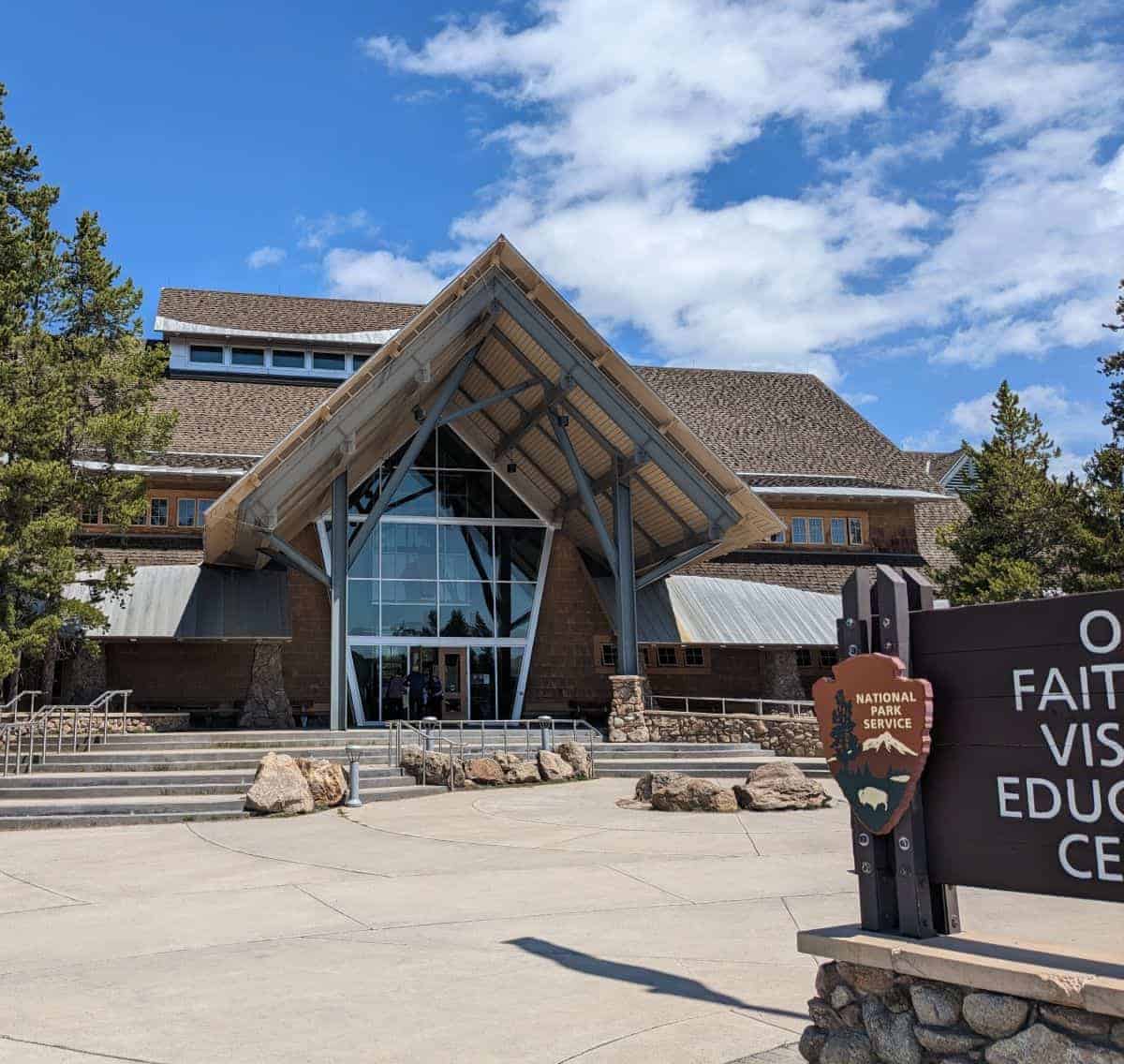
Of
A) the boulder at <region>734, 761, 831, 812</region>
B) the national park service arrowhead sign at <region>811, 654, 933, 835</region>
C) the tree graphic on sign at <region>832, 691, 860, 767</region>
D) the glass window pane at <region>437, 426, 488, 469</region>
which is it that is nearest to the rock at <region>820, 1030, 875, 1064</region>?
the national park service arrowhead sign at <region>811, 654, 933, 835</region>

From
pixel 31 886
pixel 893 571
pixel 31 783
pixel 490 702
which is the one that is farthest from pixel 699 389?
pixel 893 571

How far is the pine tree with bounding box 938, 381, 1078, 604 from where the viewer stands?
26922 mm

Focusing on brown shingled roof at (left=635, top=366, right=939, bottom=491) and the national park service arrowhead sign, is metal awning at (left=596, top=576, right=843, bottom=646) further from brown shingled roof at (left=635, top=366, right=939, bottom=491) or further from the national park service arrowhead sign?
the national park service arrowhead sign

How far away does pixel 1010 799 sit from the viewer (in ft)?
15.1

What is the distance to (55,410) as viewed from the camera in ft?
68.0

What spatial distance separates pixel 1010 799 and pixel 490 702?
24.6m

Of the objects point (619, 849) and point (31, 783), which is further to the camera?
point (31, 783)

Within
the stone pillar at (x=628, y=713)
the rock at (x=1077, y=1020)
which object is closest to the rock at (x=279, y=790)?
the stone pillar at (x=628, y=713)

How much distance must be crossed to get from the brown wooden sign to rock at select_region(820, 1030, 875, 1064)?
30.0 inches

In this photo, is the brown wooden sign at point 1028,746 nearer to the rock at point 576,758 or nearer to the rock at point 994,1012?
the rock at point 994,1012

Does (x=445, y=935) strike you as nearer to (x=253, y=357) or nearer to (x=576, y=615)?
(x=576, y=615)

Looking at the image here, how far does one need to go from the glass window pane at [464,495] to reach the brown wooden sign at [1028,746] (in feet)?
80.0

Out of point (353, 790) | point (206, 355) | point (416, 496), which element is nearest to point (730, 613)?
point (416, 496)

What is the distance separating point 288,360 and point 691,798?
31.6 m
